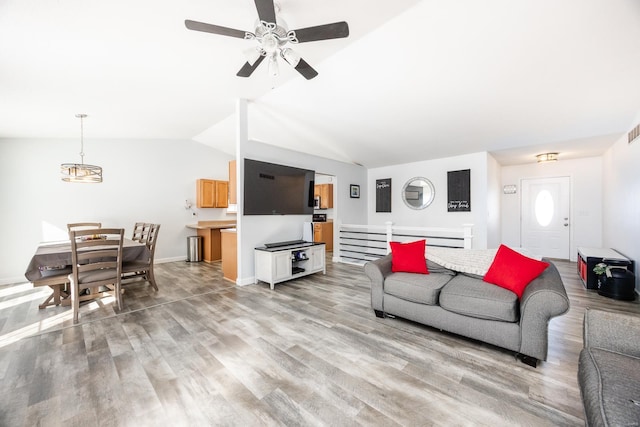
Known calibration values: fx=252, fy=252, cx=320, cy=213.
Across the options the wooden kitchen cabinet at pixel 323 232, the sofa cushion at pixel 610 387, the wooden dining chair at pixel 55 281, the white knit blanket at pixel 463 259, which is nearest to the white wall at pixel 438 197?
the wooden kitchen cabinet at pixel 323 232

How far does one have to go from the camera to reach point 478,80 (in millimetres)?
3191

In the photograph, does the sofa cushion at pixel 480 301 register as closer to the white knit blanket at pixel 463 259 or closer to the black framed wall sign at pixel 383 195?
the white knit blanket at pixel 463 259

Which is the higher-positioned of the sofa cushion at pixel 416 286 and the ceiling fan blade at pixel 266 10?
the ceiling fan blade at pixel 266 10

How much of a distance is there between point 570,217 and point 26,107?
994 centimetres

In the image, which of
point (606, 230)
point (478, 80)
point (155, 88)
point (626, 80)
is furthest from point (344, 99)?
point (606, 230)

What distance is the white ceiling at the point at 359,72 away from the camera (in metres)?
2.18

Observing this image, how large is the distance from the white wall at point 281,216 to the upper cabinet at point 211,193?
273 cm

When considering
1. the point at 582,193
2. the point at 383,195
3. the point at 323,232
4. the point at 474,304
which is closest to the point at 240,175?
the point at 474,304

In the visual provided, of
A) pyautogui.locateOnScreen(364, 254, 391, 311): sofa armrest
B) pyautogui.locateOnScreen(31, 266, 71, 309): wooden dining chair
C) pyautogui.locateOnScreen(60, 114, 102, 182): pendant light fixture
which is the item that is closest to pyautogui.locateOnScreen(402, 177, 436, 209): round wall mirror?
pyautogui.locateOnScreen(364, 254, 391, 311): sofa armrest

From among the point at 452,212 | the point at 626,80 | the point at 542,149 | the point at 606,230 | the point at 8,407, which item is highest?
the point at 626,80

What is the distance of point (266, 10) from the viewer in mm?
1790

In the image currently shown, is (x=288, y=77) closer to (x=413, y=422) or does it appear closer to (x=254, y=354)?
(x=254, y=354)

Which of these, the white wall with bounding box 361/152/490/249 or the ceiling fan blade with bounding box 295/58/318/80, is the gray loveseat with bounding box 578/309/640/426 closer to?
the ceiling fan blade with bounding box 295/58/318/80

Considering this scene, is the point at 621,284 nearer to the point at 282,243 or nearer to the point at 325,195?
the point at 282,243
